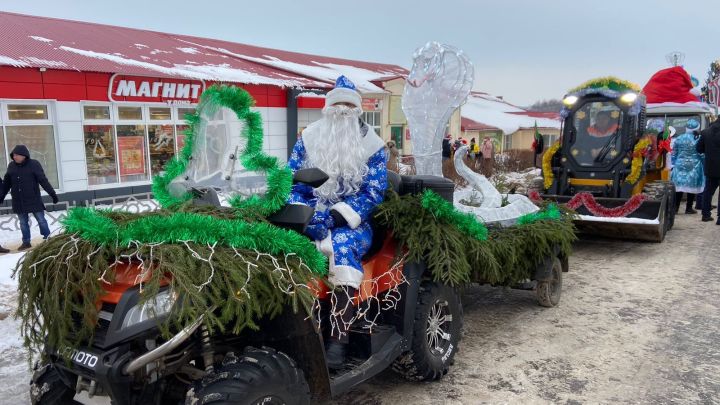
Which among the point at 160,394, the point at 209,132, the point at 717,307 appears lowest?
the point at 717,307

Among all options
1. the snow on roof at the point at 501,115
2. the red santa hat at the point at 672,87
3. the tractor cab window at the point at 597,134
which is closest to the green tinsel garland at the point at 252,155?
the tractor cab window at the point at 597,134

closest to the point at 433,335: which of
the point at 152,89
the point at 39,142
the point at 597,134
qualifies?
the point at 597,134

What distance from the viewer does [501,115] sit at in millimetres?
37188

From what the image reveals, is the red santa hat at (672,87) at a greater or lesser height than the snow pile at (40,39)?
lesser

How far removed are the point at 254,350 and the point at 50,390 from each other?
1.06 m

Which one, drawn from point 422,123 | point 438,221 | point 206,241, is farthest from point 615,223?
point 206,241

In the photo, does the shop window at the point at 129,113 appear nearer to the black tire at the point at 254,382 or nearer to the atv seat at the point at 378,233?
the atv seat at the point at 378,233

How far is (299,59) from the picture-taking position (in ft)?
72.8

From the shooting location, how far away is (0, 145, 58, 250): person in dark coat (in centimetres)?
784

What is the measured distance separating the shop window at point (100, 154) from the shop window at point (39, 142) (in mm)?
705

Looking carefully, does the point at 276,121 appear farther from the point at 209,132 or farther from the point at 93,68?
the point at 209,132

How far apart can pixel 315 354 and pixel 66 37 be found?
13302 millimetres

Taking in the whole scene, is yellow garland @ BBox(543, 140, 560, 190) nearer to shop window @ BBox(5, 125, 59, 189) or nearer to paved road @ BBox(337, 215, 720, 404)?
paved road @ BBox(337, 215, 720, 404)

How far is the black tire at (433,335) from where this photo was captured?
353cm
